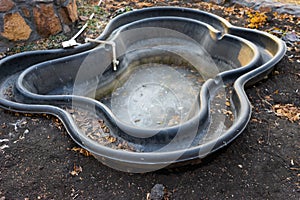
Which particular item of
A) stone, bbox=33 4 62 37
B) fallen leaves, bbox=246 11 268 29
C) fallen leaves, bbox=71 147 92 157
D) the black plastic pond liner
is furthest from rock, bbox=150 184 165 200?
fallen leaves, bbox=246 11 268 29

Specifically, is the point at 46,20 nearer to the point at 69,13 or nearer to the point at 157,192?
the point at 69,13

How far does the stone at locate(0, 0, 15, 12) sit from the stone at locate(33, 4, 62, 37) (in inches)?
10.5

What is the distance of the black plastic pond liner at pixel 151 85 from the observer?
101 inches

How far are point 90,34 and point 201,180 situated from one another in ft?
8.88

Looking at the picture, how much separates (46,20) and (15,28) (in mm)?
394

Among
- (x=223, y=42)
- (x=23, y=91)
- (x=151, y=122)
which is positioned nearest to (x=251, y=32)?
(x=223, y=42)

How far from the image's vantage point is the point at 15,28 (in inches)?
147

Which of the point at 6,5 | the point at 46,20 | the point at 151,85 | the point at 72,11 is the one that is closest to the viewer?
the point at 6,5

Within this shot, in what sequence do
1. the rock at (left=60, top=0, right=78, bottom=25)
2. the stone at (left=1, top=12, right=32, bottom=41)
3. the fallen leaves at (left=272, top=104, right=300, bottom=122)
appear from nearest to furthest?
the fallen leaves at (left=272, top=104, right=300, bottom=122)
the stone at (left=1, top=12, right=32, bottom=41)
the rock at (left=60, top=0, right=78, bottom=25)

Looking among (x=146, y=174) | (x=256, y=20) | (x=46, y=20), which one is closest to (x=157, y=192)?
(x=146, y=174)

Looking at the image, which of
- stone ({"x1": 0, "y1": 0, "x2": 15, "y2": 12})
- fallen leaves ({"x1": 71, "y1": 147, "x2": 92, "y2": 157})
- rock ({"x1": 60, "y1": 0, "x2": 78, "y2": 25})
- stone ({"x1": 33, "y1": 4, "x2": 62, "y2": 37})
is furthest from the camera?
rock ({"x1": 60, "y1": 0, "x2": 78, "y2": 25})

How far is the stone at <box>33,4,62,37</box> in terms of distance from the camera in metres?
3.79

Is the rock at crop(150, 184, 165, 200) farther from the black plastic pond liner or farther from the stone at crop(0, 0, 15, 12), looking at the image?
the stone at crop(0, 0, 15, 12)

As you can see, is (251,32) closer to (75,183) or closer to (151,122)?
(151,122)
